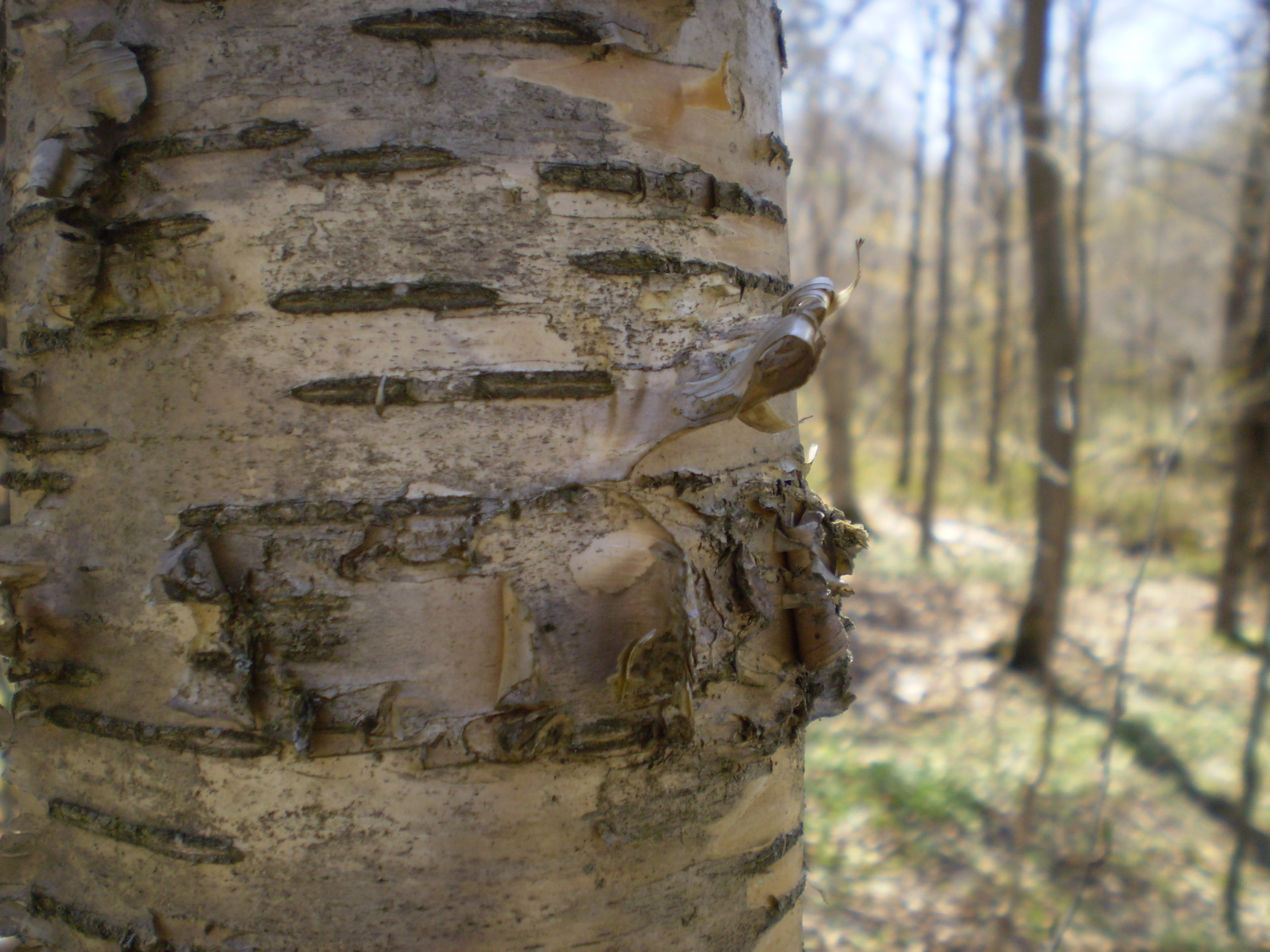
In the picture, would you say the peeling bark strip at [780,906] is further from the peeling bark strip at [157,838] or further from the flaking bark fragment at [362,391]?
the flaking bark fragment at [362,391]

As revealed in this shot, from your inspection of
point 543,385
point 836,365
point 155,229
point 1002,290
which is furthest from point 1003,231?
point 155,229

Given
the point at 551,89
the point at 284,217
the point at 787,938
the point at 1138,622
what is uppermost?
the point at 551,89

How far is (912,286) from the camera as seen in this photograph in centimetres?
958

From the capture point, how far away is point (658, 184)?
0.71 m

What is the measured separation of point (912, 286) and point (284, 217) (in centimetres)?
990

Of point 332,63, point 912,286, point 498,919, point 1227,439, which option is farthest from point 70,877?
point 912,286

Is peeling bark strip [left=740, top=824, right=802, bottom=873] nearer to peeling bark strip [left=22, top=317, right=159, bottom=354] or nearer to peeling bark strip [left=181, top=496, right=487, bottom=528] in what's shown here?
peeling bark strip [left=181, top=496, right=487, bottom=528]

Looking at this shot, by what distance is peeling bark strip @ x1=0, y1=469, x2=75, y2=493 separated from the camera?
0.73m

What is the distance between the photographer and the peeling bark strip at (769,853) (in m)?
0.78

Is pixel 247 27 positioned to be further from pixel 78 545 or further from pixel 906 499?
pixel 906 499

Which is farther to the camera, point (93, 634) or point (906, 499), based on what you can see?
point (906, 499)

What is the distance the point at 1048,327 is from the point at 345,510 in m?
6.25

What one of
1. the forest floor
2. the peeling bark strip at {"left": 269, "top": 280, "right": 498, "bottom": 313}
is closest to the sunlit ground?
the forest floor

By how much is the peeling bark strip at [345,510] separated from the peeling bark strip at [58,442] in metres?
0.16
